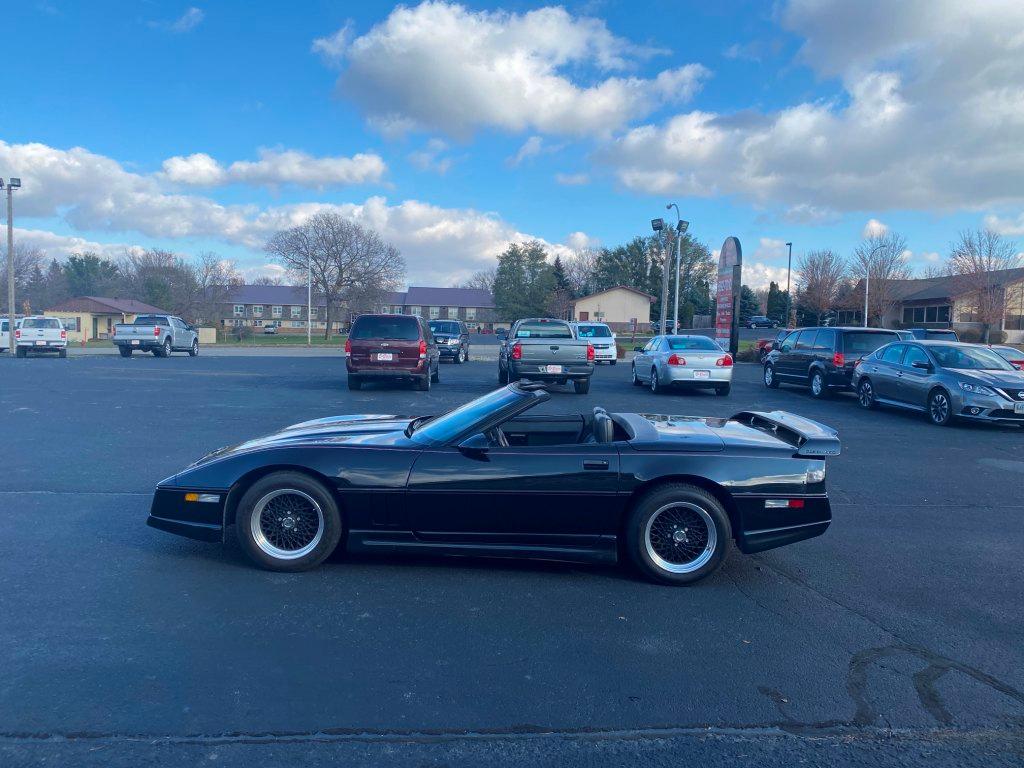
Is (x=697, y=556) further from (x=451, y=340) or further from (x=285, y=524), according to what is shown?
(x=451, y=340)

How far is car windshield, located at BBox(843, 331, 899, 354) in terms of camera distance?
654 inches

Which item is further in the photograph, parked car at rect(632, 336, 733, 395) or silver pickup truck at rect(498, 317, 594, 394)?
parked car at rect(632, 336, 733, 395)

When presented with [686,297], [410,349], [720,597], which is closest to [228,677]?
[720,597]

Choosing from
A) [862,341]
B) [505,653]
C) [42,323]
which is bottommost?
[505,653]

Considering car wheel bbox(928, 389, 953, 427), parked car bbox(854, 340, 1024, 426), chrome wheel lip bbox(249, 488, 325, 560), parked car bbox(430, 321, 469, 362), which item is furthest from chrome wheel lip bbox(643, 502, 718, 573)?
parked car bbox(430, 321, 469, 362)

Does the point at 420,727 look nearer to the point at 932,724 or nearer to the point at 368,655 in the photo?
the point at 368,655

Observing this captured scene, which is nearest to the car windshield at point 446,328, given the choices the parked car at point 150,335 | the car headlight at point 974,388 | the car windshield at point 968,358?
the parked car at point 150,335

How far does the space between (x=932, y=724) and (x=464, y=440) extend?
114 inches

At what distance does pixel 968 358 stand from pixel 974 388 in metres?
1.18

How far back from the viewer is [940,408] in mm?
12922

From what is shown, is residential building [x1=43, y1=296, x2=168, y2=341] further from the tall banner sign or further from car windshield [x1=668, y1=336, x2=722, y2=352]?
car windshield [x1=668, y1=336, x2=722, y2=352]

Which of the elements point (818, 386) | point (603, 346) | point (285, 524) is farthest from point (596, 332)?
point (285, 524)

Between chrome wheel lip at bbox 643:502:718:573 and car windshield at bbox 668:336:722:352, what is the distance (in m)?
13.2

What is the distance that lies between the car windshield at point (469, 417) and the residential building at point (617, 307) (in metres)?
76.7
